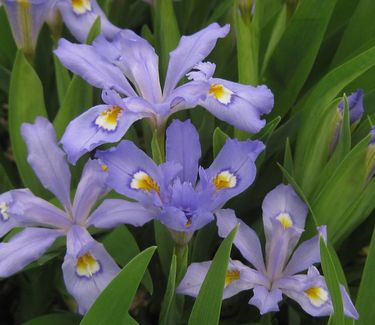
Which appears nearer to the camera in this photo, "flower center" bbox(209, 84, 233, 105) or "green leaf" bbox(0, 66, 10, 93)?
"flower center" bbox(209, 84, 233, 105)


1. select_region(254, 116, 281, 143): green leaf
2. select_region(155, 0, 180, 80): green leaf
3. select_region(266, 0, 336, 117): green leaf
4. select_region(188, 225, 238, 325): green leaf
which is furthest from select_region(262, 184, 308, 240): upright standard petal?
A: select_region(155, 0, 180, 80): green leaf

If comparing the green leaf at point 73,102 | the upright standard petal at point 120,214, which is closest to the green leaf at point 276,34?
the green leaf at point 73,102

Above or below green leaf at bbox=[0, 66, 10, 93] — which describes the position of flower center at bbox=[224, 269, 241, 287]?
above

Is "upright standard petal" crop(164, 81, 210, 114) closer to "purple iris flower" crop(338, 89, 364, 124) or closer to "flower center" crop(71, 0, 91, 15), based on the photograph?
"purple iris flower" crop(338, 89, 364, 124)

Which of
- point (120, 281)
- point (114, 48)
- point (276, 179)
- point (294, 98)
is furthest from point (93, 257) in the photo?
point (294, 98)

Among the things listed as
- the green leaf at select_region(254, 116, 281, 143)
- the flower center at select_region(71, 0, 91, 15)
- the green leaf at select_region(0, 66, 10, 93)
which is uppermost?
the flower center at select_region(71, 0, 91, 15)

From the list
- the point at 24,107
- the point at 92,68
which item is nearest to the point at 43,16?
the point at 24,107

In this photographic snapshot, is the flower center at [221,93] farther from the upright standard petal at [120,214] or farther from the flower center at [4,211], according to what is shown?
the flower center at [4,211]
